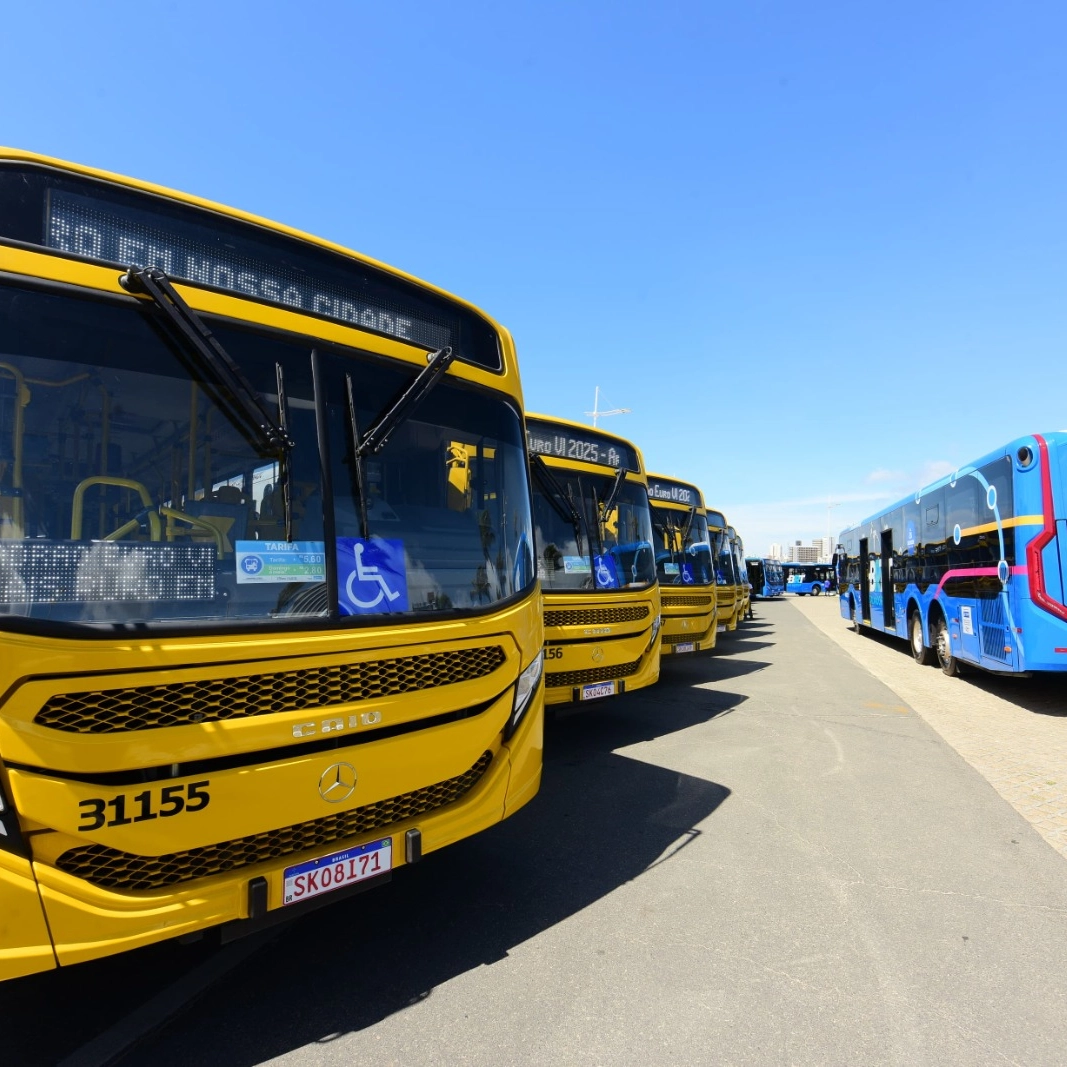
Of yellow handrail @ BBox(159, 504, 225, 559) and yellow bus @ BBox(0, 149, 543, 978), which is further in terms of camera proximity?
yellow handrail @ BBox(159, 504, 225, 559)

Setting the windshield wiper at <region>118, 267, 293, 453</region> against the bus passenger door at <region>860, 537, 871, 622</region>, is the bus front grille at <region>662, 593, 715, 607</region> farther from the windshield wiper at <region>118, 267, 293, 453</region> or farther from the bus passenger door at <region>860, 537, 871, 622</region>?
the bus passenger door at <region>860, 537, 871, 622</region>

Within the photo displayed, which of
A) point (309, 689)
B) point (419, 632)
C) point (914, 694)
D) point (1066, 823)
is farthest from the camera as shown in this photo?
point (914, 694)

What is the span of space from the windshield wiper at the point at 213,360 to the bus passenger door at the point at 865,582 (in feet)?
58.2

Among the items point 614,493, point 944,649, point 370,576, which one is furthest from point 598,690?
point 944,649

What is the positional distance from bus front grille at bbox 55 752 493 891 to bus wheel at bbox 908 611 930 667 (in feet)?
40.1

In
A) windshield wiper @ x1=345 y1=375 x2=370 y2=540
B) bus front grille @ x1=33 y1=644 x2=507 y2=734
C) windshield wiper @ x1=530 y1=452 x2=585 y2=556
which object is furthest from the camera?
windshield wiper @ x1=530 y1=452 x2=585 y2=556

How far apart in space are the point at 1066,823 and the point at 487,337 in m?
5.03

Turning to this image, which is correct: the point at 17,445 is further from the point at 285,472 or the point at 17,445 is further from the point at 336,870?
the point at 336,870

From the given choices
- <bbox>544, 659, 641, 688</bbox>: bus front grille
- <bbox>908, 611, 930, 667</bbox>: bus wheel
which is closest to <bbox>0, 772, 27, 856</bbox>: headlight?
<bbox>544, 659, 641, 688</bbox>: bus front grille

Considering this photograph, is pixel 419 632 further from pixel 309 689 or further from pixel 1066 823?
pixel 1066 823

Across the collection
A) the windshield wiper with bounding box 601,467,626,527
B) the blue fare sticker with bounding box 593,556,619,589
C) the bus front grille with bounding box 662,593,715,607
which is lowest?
the bus front grille with bounding box 662,593,715,607

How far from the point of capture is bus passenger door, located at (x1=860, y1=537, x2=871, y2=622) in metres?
18.1

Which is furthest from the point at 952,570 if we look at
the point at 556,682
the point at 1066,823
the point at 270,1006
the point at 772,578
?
the point at 772,578

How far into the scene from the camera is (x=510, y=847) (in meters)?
4.30
